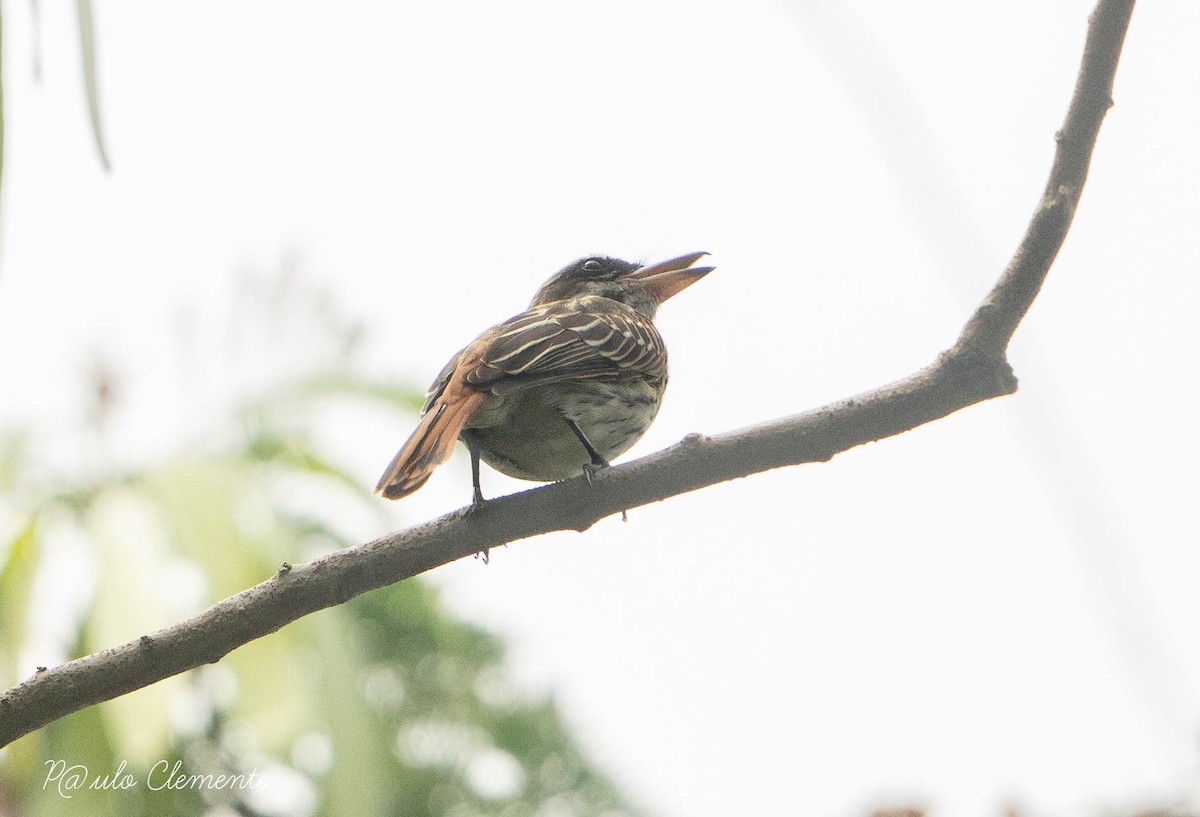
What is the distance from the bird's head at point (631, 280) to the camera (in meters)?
4.82

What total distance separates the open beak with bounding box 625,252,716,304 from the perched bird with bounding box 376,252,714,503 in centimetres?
74

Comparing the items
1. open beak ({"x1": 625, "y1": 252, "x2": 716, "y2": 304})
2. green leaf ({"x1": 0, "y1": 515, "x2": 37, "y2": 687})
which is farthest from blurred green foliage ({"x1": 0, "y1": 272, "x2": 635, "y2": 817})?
open beak ({"x1": 625, "y1": 252, "x2": 716, "y2": 304})

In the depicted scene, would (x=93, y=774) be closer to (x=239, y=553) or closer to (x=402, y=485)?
(x=239, y=553)

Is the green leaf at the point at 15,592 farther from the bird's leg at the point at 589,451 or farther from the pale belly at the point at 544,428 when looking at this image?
the bird's leg at the point at 589,451

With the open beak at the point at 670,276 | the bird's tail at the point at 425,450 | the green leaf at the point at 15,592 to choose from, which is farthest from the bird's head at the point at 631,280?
the green leaf at the point at 15,592

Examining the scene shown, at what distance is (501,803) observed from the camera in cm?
526

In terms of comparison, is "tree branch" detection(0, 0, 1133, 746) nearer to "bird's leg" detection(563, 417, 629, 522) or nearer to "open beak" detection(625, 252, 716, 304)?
"bird's leg" detection(563, 417, 629, 522)

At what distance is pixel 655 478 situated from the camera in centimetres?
264

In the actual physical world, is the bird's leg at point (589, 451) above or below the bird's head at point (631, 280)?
below

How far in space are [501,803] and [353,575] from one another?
3121 millimetres

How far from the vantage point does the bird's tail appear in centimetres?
294

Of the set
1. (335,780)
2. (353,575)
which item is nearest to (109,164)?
(353,575)

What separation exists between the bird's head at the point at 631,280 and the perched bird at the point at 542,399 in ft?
2.42

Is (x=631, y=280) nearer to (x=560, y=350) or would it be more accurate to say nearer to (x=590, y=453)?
(x=560, y=350)
